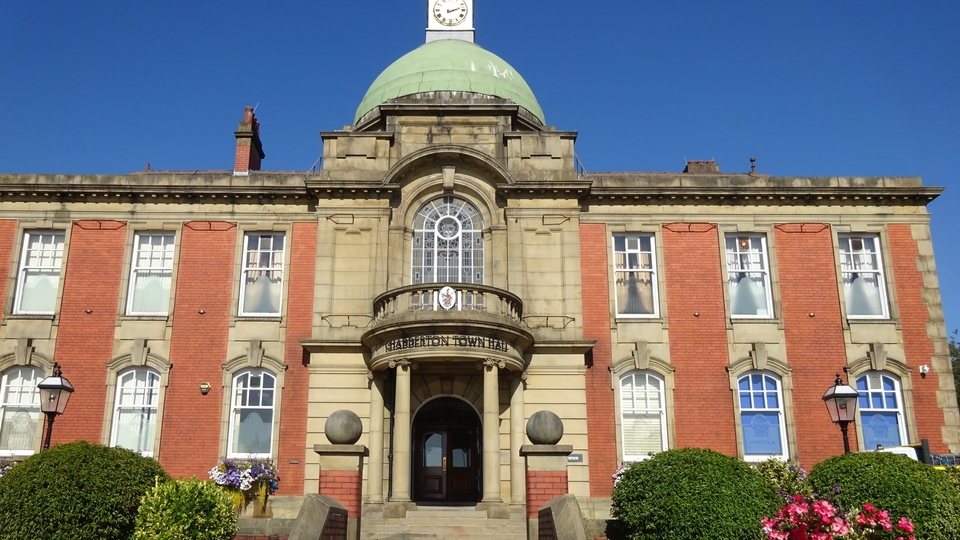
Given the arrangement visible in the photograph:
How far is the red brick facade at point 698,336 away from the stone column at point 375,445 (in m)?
7.14

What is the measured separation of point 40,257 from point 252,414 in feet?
23.6

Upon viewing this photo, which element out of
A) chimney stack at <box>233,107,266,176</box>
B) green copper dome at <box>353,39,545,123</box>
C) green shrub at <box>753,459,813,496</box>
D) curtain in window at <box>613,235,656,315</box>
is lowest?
green shrub at <box>753,459,813,496</box>

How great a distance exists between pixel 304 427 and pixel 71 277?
7333 millimetres

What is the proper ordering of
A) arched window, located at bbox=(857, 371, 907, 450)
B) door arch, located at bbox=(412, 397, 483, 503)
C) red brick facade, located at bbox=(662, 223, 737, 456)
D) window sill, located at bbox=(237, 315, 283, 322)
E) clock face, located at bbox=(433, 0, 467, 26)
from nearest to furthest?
red brick facade, located at bbox=(662, 223, 737, 456) → arched window, located at bbox=(857, 371, 907, 450) → door arch, located at bbox=(412, 397, 483, 503) → window sill, located at bbox=(237, 315, 283, 322) → clock face, located at bbox=(433, 0, 467, 26)

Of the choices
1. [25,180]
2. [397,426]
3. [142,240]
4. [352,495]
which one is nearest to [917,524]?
[352,495]

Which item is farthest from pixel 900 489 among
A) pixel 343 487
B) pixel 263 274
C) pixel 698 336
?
pixel 263 274

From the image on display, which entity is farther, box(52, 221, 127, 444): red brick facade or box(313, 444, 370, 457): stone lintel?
box(52, 221, 127, 444): red brick facade

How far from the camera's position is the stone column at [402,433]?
18.0 meters

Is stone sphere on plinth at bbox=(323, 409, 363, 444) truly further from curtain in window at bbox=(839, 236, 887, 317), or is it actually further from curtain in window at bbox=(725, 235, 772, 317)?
curtain in window at bbox=(839, 236, 887, 317)

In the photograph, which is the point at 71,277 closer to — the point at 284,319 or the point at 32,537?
the point at 284,319

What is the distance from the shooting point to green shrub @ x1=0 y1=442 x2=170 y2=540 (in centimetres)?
1180

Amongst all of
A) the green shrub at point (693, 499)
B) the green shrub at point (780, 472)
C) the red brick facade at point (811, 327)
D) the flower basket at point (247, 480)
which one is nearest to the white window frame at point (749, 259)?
the red brick facade at point (811, 327)

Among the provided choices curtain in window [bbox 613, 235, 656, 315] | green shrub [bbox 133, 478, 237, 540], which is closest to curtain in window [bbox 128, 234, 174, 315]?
green shrub [bbox 133, 478, 237, 540]

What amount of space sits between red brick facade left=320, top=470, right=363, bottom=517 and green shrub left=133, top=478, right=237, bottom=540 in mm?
1917
